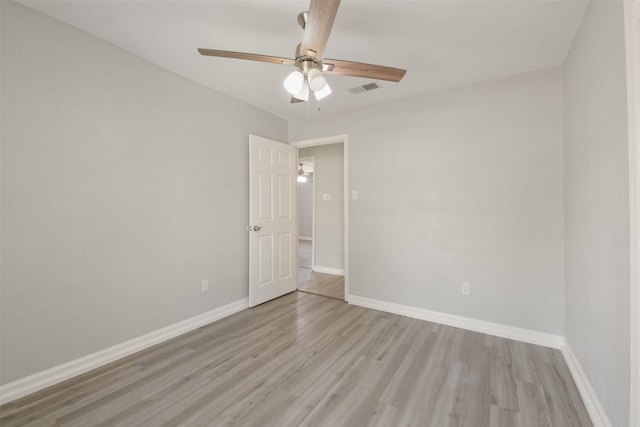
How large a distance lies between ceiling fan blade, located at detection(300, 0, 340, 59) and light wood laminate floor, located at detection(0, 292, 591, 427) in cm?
214

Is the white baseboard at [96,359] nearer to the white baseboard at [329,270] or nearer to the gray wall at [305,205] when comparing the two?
the white baseboard at [329,270]

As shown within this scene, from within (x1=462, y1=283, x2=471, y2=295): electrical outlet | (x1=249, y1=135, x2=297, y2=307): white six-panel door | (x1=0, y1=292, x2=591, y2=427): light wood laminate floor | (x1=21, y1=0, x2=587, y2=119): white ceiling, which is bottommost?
Answer: (x1=0, y1=292, x2=591, y2=427): light wood laminate floor

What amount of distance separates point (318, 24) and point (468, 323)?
2.96 metres

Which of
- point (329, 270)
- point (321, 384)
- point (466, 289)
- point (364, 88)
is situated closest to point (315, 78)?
point (364, 88)

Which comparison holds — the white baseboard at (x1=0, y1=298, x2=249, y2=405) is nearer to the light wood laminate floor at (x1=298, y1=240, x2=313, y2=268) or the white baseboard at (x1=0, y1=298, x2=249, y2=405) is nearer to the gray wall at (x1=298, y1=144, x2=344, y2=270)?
the gray wall at (x1=298, y1=144, x2=344, y2=270)

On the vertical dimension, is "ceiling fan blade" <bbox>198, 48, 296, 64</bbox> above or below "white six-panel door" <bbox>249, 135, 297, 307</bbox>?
above

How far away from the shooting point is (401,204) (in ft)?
10.5

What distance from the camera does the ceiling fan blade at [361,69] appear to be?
5.47 feet

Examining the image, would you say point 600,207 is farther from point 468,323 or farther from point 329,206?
point 329,206

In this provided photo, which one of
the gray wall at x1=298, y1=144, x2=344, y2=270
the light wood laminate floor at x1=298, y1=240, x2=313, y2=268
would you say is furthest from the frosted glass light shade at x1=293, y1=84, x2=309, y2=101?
the light wood laminate floor at x1=298, y1=240, x2=313, y2=268

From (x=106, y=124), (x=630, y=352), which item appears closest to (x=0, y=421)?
(x=106, y=124)

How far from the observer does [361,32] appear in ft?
6.57

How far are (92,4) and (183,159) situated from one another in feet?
4.12

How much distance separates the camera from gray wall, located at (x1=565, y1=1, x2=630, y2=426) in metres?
1.28
